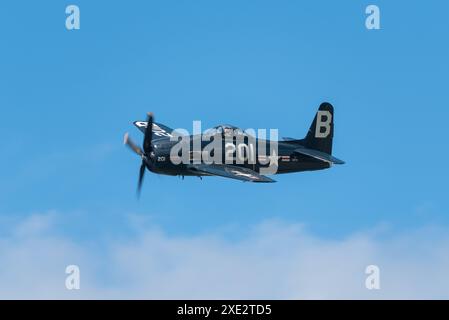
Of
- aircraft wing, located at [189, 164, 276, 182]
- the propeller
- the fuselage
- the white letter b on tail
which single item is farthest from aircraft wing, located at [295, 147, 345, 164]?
the propeller

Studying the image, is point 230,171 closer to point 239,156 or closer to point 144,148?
point 239,156

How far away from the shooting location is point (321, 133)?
169 ft

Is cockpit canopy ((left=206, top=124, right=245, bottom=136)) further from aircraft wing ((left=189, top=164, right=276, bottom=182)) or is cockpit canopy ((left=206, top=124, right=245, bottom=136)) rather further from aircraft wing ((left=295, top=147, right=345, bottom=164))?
aircraft wing ((left=295, top=147, right=345, bottom=164))

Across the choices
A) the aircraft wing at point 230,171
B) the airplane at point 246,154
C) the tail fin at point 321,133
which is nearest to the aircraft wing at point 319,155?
the airplane at point 246,154

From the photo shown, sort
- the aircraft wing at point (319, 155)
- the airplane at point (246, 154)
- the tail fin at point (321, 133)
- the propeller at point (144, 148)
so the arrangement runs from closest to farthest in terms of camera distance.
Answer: the airplane at point (246, 154), the propeller at point (144, 148), the aircraft wing at point (319, 155), the tail fin at point (321, 133)

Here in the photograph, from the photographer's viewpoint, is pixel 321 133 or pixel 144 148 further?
pixel 321 133

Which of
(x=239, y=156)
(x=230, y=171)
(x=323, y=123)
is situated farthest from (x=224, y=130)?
(x=323, y=123)

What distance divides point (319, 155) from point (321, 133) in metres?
1.68

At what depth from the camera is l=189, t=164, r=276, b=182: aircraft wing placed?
44.8 m

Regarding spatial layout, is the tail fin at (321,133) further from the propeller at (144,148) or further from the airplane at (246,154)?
the propeller at (144,148)

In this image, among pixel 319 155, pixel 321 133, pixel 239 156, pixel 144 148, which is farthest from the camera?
pixel 321 133

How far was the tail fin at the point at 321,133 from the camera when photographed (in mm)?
51344

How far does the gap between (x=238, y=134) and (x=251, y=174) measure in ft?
10.7

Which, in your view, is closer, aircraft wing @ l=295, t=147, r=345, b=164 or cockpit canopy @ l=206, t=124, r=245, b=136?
cockpit canopy @ l=206, t=124, r=245, b=136
